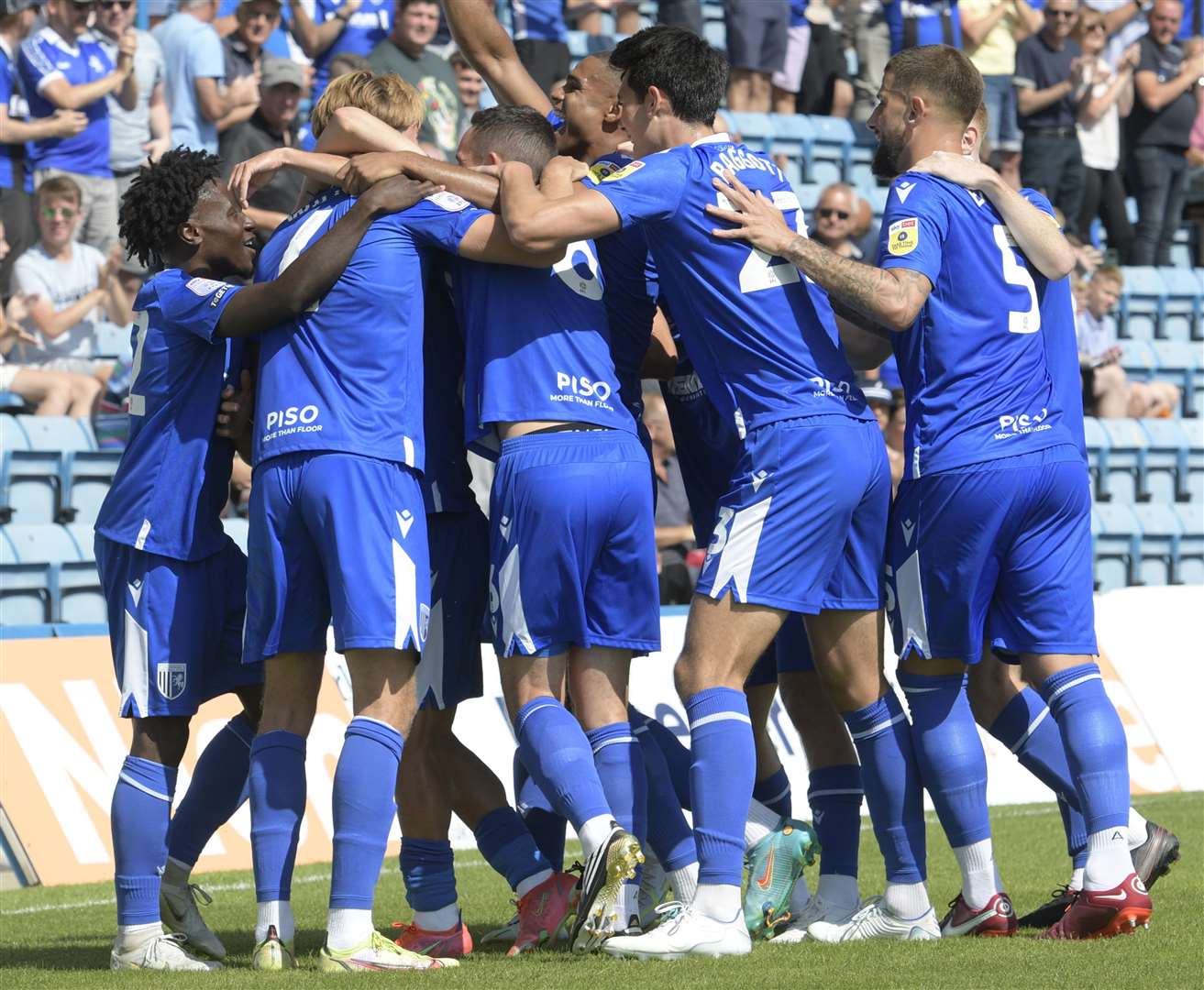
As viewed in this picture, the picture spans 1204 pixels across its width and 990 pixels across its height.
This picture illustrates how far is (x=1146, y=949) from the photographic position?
4973 millimetres

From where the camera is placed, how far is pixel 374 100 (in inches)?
225

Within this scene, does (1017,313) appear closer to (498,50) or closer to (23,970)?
(498,50)

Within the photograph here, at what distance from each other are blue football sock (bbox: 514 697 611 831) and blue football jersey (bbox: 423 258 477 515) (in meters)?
0.78

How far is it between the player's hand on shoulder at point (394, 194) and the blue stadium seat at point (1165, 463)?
37.8ft

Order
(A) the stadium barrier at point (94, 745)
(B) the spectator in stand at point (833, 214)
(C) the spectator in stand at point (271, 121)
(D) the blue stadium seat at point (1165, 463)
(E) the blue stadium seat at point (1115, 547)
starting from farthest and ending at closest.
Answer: (D) the blue stadium seat at point (1165, 463) → (E) the blue stadium seat at point (1115, 547) → (C) the spectator in stand at point (271, 121) → (B) the spectator in stand at point (833, 214) → (A) the stadium barrier at point (94, 745)

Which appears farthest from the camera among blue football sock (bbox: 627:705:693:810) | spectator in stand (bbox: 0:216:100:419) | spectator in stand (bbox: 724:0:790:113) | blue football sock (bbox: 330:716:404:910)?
spectator in stand (bbox: 724:0:790:113)

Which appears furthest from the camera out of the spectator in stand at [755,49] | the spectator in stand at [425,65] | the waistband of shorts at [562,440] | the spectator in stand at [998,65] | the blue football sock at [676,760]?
the spectator in stand at [998,65]

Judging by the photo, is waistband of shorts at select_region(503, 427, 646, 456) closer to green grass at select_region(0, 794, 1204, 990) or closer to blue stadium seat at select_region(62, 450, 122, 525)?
green grass at select_region(0, 794, 1204, 990)

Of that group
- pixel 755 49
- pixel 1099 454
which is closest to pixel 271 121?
pixel 755 49

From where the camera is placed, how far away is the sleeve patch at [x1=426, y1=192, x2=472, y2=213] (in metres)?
5.36

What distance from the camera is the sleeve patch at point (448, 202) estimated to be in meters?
5.36

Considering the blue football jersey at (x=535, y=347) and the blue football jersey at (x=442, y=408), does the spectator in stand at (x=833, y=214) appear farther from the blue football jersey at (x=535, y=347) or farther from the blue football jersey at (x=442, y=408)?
the blue football jersey at (x=535, y=347)

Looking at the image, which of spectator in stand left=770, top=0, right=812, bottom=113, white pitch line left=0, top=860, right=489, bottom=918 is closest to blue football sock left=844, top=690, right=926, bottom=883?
white pitch line left=0, top=860, right=489, bottom=918

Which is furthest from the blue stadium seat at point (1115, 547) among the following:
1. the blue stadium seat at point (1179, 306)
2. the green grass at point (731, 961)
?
the green grass at point (731, 961)
